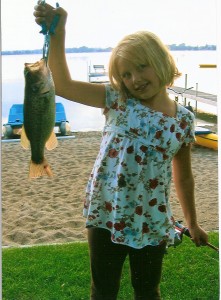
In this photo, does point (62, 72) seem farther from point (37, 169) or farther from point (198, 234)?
point (198, 234)

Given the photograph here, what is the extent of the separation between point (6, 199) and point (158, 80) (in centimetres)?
407

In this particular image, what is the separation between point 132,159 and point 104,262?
15.0 inches

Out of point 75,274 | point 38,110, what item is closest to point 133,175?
point 38,110

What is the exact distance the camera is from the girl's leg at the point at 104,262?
5.59 ft

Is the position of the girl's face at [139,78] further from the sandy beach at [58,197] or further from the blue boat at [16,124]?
the blue boat at [16,124]

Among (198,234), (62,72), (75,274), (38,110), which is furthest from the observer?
(75,274)

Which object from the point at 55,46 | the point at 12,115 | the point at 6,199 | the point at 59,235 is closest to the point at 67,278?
the point at 59,235

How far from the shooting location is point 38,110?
4.72ft

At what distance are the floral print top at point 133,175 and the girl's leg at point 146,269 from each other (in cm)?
5

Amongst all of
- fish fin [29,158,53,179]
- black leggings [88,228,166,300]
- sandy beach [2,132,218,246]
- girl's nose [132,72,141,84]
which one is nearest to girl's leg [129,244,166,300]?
black leggings [88,228,166,300]

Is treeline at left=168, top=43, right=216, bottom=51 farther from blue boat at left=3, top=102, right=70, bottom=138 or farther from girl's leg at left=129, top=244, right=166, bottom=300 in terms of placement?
blue boat at left=3, top=102, right=70, bottom=138

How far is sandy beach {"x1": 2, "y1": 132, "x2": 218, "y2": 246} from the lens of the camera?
4277mm

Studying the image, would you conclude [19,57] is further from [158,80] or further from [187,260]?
[187,260]

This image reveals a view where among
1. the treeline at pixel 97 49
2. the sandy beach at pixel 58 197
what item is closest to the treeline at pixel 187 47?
the treeline at pixel 97 49
